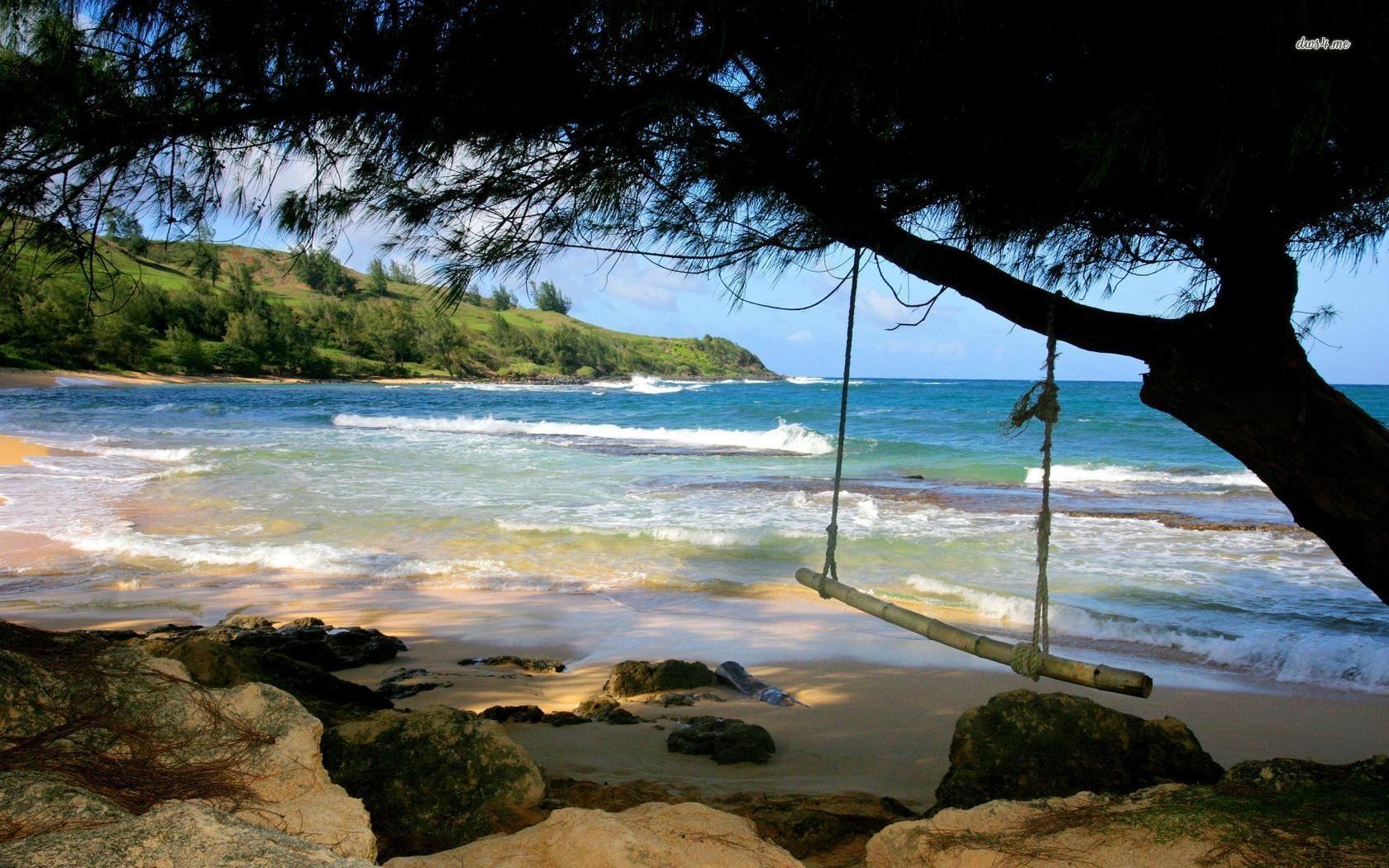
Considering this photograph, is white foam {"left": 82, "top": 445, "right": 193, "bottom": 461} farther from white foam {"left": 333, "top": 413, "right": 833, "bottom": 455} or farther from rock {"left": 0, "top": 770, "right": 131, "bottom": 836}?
rock {"left": 0, "top": 770, "right": 131, "bottom": 836}

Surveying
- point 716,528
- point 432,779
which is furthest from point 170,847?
point 716,528

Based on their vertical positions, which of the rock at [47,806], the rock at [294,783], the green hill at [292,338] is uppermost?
the green hill at [292,338]

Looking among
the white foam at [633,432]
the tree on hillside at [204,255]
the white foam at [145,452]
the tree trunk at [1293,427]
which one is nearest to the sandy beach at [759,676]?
the tree trunk at [1293,427]

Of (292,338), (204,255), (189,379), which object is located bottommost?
(189,379)

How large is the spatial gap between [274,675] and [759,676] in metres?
2.47

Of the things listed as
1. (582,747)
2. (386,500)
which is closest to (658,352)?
(386,500)

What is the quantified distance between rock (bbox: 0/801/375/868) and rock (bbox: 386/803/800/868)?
1.59ft

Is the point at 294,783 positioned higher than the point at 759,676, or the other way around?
the point at 294,783

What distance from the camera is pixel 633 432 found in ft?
85.7

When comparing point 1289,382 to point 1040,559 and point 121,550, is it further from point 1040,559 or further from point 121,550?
point 121,550

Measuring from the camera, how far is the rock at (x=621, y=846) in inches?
68.2

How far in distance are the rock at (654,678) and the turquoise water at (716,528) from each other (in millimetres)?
2002

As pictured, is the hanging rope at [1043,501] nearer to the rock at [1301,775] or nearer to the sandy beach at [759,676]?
the rock at [1301,775]

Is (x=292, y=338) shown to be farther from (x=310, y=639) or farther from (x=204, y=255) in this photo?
(x=204, y=255)
